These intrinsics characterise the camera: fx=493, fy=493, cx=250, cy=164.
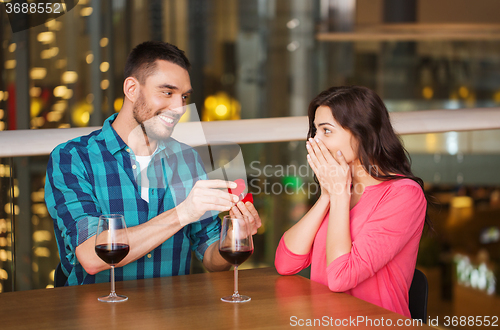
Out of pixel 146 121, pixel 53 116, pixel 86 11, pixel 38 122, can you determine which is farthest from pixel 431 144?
pixel 146 121

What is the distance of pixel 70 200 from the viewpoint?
4.23 ft

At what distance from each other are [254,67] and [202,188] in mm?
3090

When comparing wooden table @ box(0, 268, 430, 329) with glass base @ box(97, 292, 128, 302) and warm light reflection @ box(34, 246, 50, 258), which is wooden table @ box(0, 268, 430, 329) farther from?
warm light reflection @ box(34, 246, 50, 258)

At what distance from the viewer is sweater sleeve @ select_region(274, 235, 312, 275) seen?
1.19 metres

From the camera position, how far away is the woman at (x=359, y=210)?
1129 millimetres

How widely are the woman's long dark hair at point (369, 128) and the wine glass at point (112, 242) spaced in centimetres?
65

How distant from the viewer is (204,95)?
12.6 ft

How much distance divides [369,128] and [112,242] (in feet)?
2.41

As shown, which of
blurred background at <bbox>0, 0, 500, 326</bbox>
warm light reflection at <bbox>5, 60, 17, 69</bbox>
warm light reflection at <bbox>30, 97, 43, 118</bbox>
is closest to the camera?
blurred background at <bbox>0, 0, 500, 326</bbox>

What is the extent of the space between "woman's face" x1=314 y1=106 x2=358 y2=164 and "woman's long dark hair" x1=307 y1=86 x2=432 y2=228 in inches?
0.4

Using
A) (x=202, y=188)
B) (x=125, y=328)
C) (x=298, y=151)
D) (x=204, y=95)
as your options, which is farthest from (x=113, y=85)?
(x=125, y=328)

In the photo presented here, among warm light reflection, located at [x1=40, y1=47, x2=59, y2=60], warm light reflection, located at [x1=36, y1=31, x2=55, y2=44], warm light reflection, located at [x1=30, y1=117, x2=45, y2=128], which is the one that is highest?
warm light reflection, located at [x1=36, y1=31, x2=55, y2=44]

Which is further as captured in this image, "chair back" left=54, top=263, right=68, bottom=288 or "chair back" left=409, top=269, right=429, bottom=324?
"chair back" left=54, top=263, right=68, bottom=288

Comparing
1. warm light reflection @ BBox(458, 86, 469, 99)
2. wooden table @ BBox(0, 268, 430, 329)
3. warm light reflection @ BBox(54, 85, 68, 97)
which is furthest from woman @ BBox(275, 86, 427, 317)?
warm light reflection @ BBox(458, 86, 469, 99)
